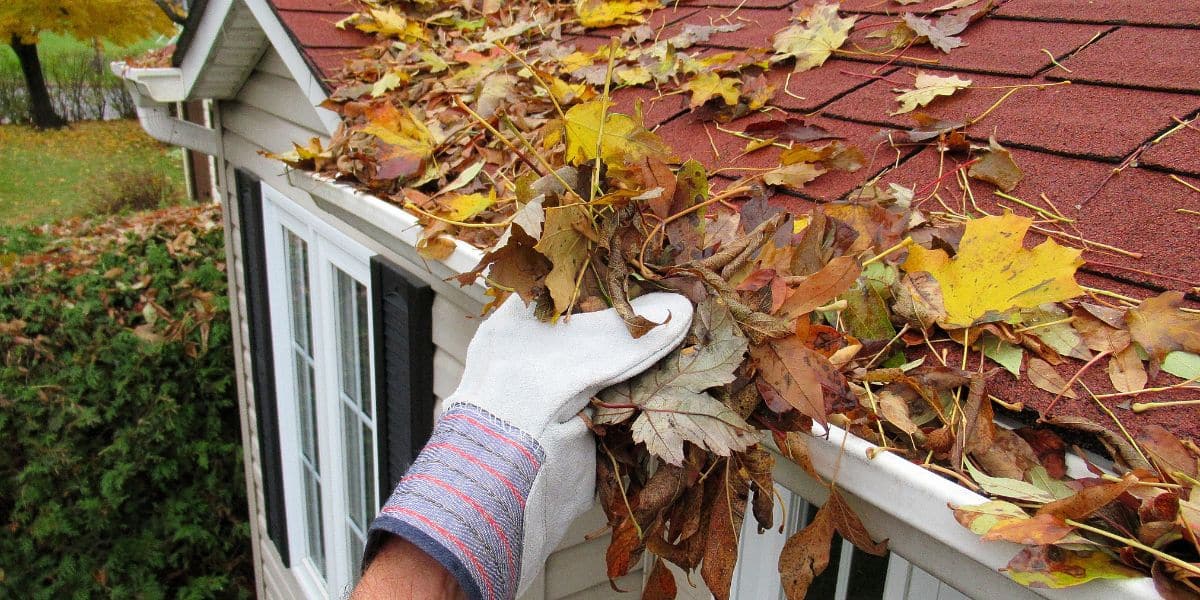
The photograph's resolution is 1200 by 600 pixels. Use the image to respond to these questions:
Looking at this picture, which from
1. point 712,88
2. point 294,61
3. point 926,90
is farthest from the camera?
point 294,61

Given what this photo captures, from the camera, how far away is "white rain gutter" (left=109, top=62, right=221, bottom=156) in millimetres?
4113

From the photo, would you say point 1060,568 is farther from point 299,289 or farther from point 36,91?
point 36,91

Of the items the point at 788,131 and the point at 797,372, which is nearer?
the point at 797,372

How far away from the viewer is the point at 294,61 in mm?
3127

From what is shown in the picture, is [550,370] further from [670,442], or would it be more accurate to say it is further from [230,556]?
[230,556]

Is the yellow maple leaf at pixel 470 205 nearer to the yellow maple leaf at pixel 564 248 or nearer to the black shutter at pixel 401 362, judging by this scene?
the yellow maple leaf at pixel 564 248

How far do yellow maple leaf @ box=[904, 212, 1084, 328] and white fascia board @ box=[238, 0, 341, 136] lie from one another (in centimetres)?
219

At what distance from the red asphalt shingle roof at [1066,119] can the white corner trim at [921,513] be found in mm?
192

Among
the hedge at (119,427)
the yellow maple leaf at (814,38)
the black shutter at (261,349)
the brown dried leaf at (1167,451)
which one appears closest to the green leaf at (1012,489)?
the brown dried leaf at (1167,451)

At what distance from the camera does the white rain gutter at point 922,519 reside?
2.82 feet

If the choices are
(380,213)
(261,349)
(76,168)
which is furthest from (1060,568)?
(76,168)

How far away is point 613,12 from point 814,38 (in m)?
0.93

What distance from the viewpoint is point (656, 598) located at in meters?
1.34

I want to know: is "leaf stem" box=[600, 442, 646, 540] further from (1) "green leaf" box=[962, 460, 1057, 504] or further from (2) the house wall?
(2) the house wall
